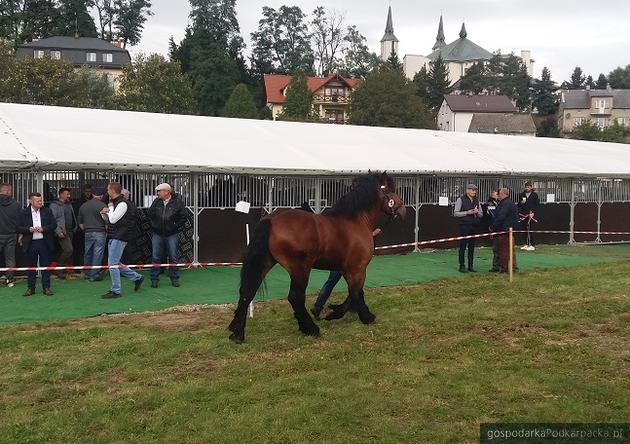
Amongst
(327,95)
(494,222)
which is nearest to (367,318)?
(494,222)

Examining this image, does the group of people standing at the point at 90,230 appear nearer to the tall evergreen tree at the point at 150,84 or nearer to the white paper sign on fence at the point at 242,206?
the white paper sign on fence at the point at 242,206

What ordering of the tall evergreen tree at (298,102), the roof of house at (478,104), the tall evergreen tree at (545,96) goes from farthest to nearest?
the tall evergreen tree at (545,96), the roof of house at (478,104), the tall evergreen tree at (298,102)

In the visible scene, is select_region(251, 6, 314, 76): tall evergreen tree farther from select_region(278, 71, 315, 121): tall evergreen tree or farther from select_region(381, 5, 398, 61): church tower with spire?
select_region(381, 5, 398, 61): church tower with spire

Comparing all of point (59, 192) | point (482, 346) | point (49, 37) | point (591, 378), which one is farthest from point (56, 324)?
point (49, 37)

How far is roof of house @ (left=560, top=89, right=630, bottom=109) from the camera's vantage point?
97.6m

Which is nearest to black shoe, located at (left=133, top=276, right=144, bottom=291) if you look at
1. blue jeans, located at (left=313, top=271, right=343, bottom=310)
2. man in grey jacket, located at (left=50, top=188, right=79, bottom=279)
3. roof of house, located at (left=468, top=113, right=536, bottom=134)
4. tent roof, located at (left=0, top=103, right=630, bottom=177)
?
man in grey jacket, located at (left=50, top=188, right=79, bottom=279)

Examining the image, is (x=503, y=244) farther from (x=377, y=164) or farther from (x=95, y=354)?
(x=95, y=354)

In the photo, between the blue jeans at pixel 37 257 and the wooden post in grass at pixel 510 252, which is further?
the wooden post in grass at pixel 510 252

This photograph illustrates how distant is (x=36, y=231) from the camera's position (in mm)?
9922

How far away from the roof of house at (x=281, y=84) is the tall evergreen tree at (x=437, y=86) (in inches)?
896

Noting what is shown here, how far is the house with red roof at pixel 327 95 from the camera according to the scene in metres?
67.1

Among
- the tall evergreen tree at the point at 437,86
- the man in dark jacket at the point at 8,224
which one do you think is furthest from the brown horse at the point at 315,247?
the tall evergreen tree at the point at 437,86

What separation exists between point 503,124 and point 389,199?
79.9m

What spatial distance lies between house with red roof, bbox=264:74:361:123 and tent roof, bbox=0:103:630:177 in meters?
46.8
